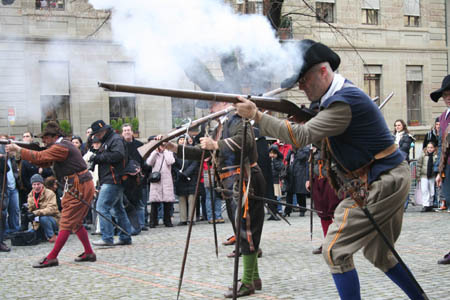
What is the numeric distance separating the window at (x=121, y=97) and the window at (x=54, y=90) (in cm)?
94

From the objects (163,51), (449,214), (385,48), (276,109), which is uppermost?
(385,48)

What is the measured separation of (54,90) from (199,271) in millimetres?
5927

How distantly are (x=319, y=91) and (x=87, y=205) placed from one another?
5.05 m

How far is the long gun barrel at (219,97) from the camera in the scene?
14.7 feet

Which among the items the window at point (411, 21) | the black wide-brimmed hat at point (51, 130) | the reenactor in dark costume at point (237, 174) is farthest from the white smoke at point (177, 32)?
the window at point (411, 21)

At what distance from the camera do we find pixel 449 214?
548 inches

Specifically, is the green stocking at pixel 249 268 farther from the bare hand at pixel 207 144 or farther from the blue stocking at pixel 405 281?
the blue stocking at pixel 405 281

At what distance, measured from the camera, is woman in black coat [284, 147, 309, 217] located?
46.5 ft

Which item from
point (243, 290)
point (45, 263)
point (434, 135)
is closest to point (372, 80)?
point (434, 135)

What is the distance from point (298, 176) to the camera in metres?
14.2

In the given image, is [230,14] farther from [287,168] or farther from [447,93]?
[287,168]

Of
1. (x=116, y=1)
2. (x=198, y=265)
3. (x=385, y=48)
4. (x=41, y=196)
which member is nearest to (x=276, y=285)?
(x=198, y=265)

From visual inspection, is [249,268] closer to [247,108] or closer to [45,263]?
[247,108]

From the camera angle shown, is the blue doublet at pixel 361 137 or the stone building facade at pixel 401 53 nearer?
the blue doublet at pixel 361 137
